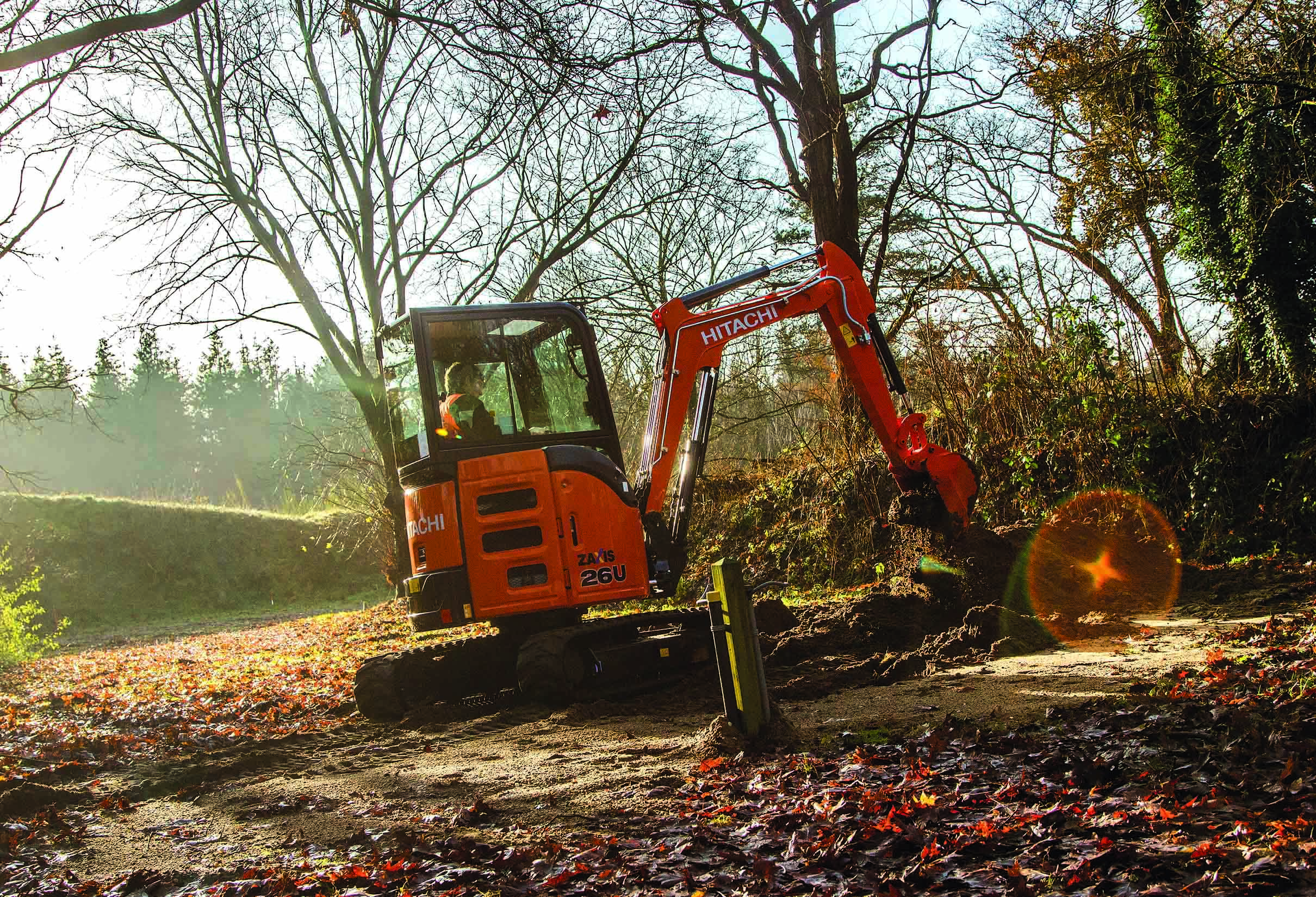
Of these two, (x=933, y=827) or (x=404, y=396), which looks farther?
(x=404, y=396)

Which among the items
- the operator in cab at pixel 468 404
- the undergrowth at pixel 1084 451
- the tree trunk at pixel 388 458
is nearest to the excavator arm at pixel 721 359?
the operator in cab at pixel 468 404

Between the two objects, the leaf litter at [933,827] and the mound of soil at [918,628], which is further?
the mound of soil at [918,628]

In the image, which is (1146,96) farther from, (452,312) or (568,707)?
(568,707)

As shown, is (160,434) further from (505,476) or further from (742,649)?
(742,649)

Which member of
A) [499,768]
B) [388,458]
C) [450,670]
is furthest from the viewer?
[388,458]

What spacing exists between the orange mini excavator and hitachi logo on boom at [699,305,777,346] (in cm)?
1

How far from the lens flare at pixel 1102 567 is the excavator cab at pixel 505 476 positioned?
12.9ft

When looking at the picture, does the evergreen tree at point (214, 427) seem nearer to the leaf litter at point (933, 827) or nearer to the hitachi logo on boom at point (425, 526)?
the hitachi logo on boom at point (425, 526)

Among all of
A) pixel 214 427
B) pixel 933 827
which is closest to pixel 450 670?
pixel 933 827

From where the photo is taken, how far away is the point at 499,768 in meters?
6.18

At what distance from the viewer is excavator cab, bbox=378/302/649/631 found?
26.2 ft

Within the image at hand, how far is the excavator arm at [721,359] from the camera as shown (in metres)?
8.60

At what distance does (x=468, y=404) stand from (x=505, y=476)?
74 cm

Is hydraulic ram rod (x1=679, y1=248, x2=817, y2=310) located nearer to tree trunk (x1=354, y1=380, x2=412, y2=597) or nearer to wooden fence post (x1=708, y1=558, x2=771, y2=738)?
wooden fence post (x1=708, y1=558, x2=771, y2=738)
